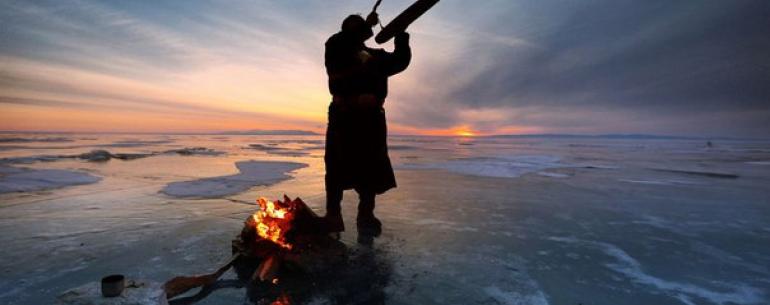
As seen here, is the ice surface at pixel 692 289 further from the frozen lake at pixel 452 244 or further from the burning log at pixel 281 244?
the burning log at pixel 281 244

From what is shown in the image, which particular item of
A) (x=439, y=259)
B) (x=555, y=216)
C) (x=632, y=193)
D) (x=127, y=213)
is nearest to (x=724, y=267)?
(x=555, y=216)

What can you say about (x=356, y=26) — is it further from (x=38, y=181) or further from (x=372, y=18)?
(x=38, y=181)

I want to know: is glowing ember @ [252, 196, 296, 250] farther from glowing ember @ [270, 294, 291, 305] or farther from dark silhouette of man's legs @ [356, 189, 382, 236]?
dark silhouette of man's legs @ [356, 189, 382, 236]

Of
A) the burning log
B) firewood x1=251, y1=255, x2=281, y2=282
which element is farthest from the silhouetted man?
firewood x1=251, y1=255, x2=281, y2=282

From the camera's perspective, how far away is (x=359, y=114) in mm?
3338

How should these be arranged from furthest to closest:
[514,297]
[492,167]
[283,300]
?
[492,167]
[514,297]
[283,300]

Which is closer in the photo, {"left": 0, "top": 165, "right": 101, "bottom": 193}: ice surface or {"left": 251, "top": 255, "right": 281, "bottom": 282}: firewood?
{"left": 251, "top": 255, "right": 281, "bottom": 282}: firewood

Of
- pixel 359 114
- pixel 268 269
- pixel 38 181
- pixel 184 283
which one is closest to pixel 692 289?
pixel 268 269

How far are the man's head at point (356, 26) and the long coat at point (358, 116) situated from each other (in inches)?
2.6

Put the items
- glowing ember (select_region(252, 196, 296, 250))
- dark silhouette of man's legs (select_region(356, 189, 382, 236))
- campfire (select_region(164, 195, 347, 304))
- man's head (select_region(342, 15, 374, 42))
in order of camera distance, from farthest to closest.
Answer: dark silhouette of man's legs (select_region(356, 189, 382, 236)) < man's head (select_region(342, 15, 374, 42)) < glowing ember (select_region(252, 196, 296, 250)) < campfire (select_region(164, 195, 347, 304))

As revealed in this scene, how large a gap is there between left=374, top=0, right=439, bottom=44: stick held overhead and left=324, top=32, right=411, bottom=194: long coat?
4.1 inches

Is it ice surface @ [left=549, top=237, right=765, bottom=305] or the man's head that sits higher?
the man's head

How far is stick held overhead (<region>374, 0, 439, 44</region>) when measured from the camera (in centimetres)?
277

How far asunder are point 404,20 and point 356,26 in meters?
0.46
